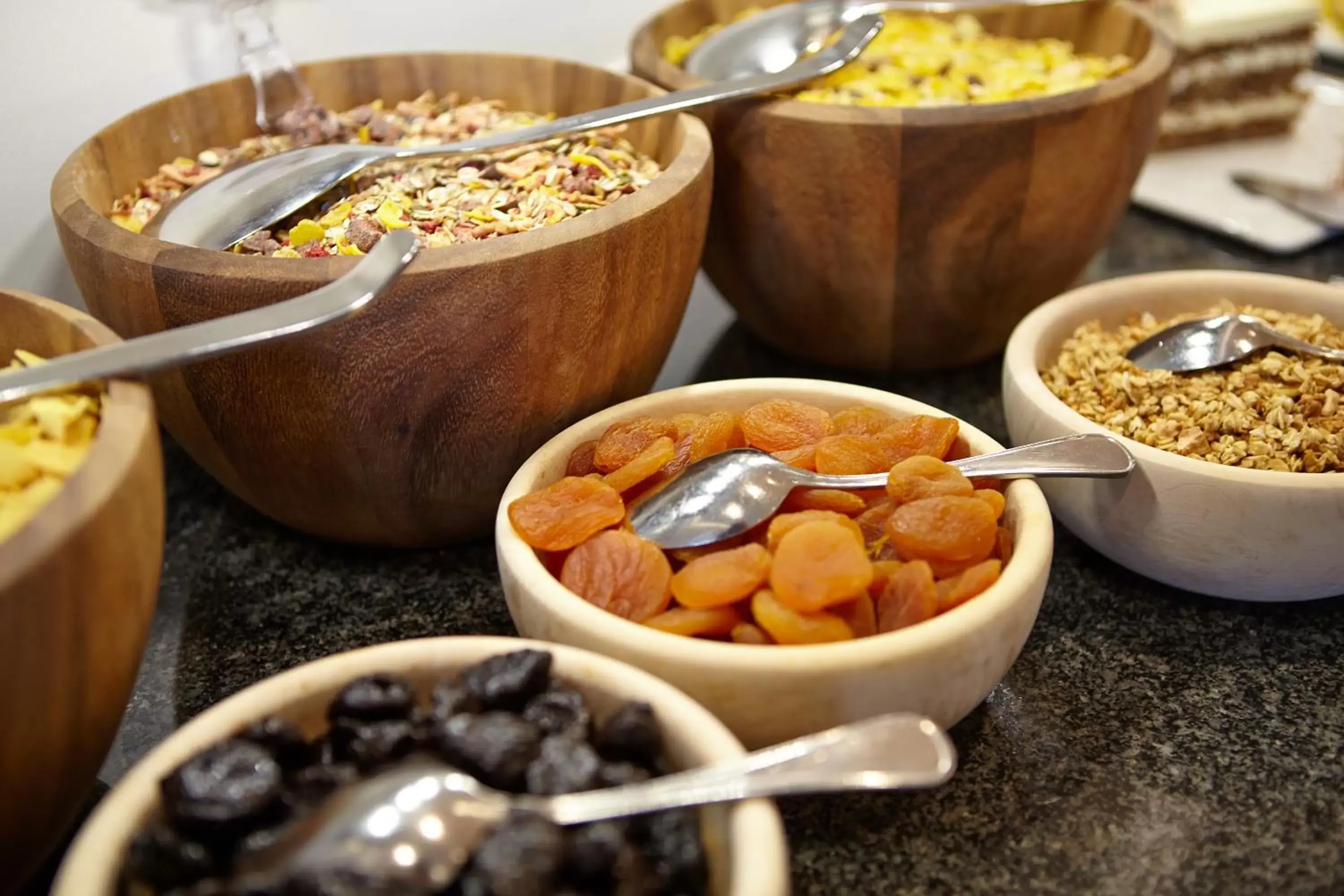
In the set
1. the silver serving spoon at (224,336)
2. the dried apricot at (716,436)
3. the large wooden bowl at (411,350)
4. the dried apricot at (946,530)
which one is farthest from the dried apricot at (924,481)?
the silver serving spoon at (224,336)

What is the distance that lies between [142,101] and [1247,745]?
3.20 ft

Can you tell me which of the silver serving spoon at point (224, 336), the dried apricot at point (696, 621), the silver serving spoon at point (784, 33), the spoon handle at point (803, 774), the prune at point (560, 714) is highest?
the silver serving spoon at point (784, 33)

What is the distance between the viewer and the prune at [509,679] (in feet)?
1.85

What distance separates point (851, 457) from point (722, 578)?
145 millimetres

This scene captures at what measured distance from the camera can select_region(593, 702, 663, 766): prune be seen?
0.54 metres

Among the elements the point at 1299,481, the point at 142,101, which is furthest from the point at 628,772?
the point at 142,101

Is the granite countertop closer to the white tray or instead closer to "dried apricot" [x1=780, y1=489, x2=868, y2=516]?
"dried apricot" [x1=780, y1=489, x2=868, y2=516]

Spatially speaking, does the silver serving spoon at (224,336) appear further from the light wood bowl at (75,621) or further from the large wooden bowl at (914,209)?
the large wooden bowl at (914,209)

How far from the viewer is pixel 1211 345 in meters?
0.88

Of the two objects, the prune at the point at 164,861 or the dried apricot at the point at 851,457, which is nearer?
the prune at the point at 164,861

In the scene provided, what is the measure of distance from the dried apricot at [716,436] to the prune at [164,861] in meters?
0.39

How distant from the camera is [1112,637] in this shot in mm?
810

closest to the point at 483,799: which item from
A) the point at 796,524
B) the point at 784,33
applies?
the point at 796,524

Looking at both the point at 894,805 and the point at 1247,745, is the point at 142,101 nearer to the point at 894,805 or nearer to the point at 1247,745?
the point at 894,805
